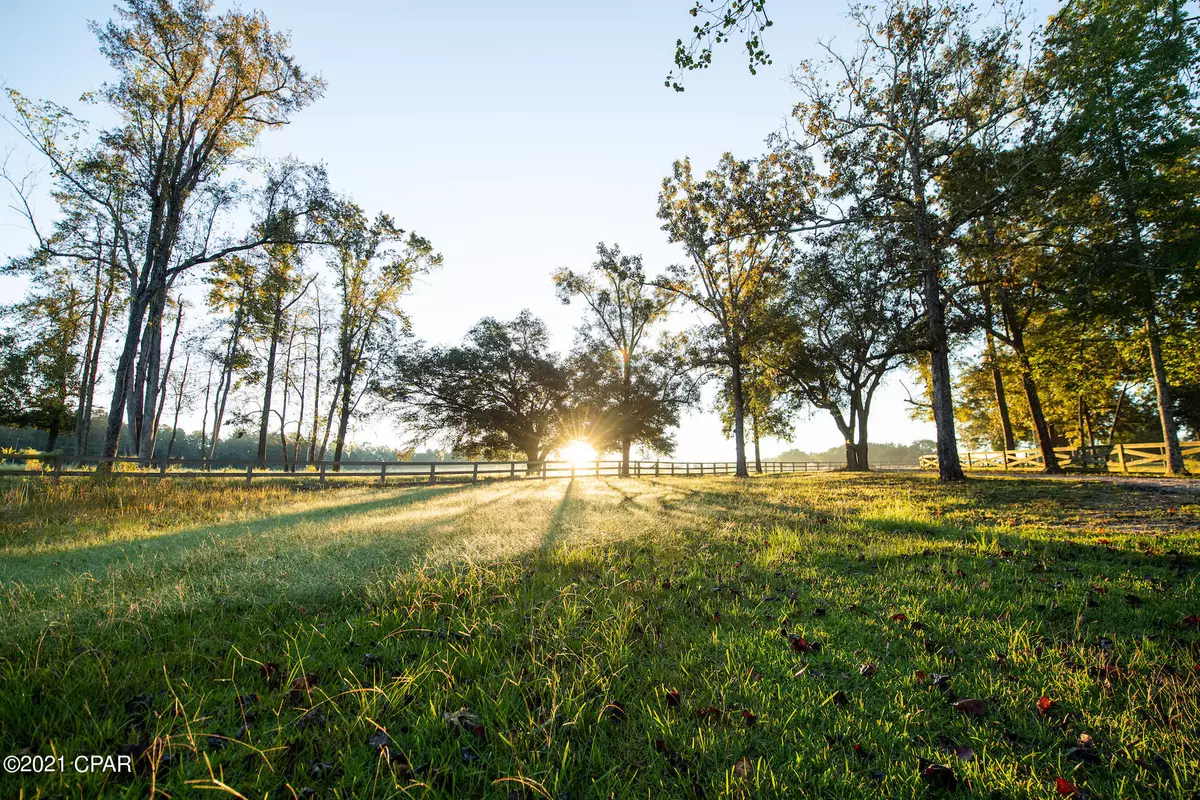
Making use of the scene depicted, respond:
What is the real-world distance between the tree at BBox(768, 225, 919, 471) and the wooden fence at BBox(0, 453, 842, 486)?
12.1 m

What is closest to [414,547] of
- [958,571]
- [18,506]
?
[958,571]

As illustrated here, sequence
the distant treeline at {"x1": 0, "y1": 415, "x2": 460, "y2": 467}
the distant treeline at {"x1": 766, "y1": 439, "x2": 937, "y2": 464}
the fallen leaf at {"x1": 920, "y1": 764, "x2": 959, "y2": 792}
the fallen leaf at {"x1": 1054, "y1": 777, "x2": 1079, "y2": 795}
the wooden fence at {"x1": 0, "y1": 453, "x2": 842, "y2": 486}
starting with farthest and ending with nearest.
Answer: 1. the distant treeline at {"x1": 766, "y1": 439, "x2": 937, "y2": 464}
2. the distant treeline at {"x1": 0, "y1": 415, "x2": 460, "y2": 467}
3. the wooden fence at {"x1": 0, "y1": 453, "x2": 842, "y2": 486}
4. the fallen leaf at {"x1": 920, "y1": 764, "x2": 959, "y2": 792}
5. the fallen leaf at {"x1": 1054, "y1": 777, "x2": 1079, "y2": 795}

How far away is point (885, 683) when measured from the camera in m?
2.90

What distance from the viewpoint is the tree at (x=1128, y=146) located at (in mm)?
10938

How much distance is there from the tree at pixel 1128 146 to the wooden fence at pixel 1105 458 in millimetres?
4295

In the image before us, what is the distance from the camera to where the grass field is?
6.83 ft

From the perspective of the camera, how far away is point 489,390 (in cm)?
3522

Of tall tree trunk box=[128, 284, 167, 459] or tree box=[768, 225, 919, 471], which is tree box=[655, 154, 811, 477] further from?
tall tree trunk box=[128, 284, 167, 459]

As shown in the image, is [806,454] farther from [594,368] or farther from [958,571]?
[958,571]

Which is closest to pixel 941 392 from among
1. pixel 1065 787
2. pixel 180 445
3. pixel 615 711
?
pixel 1065 787

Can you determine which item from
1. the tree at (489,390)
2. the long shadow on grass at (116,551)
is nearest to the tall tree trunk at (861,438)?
the tree at (489,390)

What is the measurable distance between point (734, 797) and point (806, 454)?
650 ft

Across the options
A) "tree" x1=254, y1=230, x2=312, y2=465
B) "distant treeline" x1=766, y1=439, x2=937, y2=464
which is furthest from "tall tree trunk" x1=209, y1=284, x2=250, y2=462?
"distant treeline" x1=766, y1=439, x2=937, y2=464

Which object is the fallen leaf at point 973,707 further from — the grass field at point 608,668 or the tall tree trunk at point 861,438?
the tall tree trunk at point 861,438
